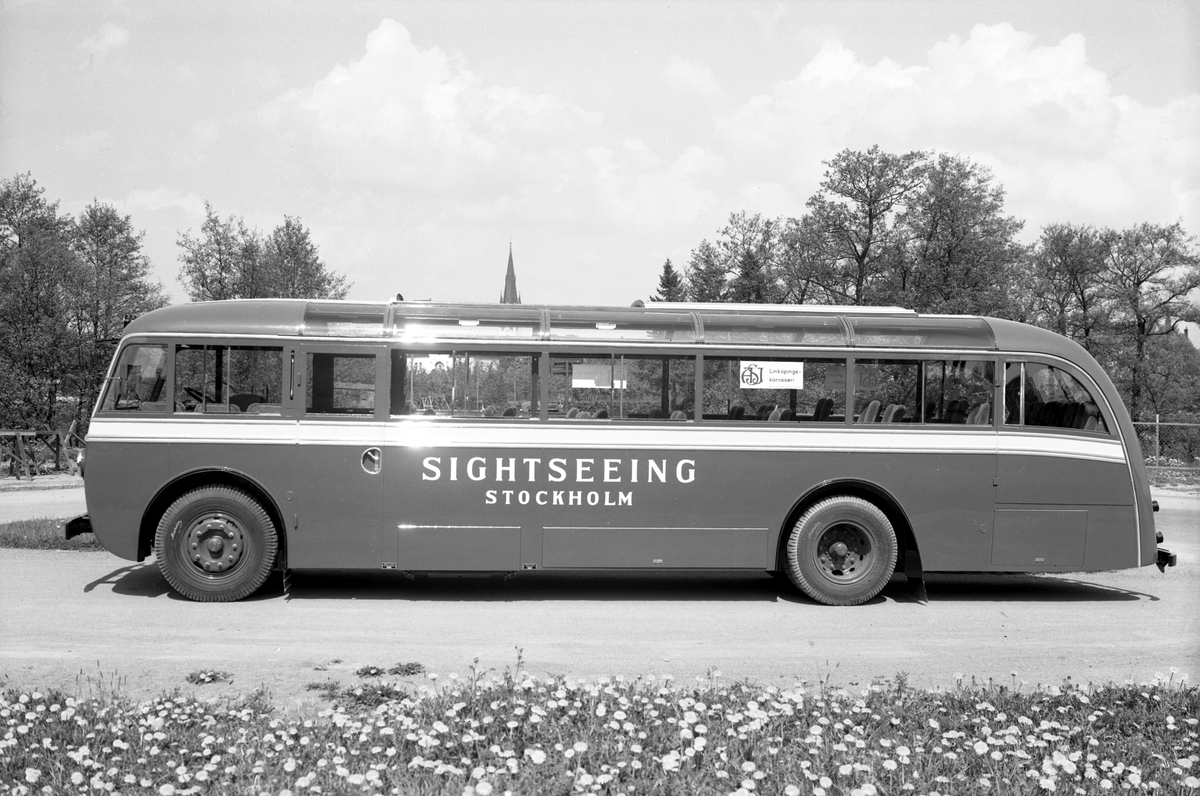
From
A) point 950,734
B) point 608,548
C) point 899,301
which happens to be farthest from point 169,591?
point 899,301

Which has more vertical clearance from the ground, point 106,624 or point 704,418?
point 704,418

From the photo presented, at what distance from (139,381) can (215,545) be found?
1631mm

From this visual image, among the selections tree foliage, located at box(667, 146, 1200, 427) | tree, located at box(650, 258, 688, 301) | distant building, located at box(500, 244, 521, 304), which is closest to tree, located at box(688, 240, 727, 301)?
tree foliage, located at box(667, 146, 1200, 427)

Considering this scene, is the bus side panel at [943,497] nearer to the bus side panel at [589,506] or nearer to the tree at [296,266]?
the bus side panel at [589,506]

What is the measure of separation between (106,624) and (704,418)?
532 centimetres

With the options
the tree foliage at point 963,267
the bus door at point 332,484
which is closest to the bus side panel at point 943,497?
the bus door at point 332,484

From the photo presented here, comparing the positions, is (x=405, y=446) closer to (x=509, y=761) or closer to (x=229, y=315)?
(x=229, y=315)

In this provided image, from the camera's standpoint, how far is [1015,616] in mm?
8734

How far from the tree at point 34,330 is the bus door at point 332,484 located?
24.5m

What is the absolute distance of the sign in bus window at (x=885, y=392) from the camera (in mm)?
9148

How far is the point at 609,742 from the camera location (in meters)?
4.82

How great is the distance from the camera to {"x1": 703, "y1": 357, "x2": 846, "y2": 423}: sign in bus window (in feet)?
29.9

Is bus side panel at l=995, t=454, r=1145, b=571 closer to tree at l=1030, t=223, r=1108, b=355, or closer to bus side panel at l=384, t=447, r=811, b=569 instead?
bus side panel at l=384, t=447, r=811, b=569

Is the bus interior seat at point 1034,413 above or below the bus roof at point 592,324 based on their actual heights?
below
